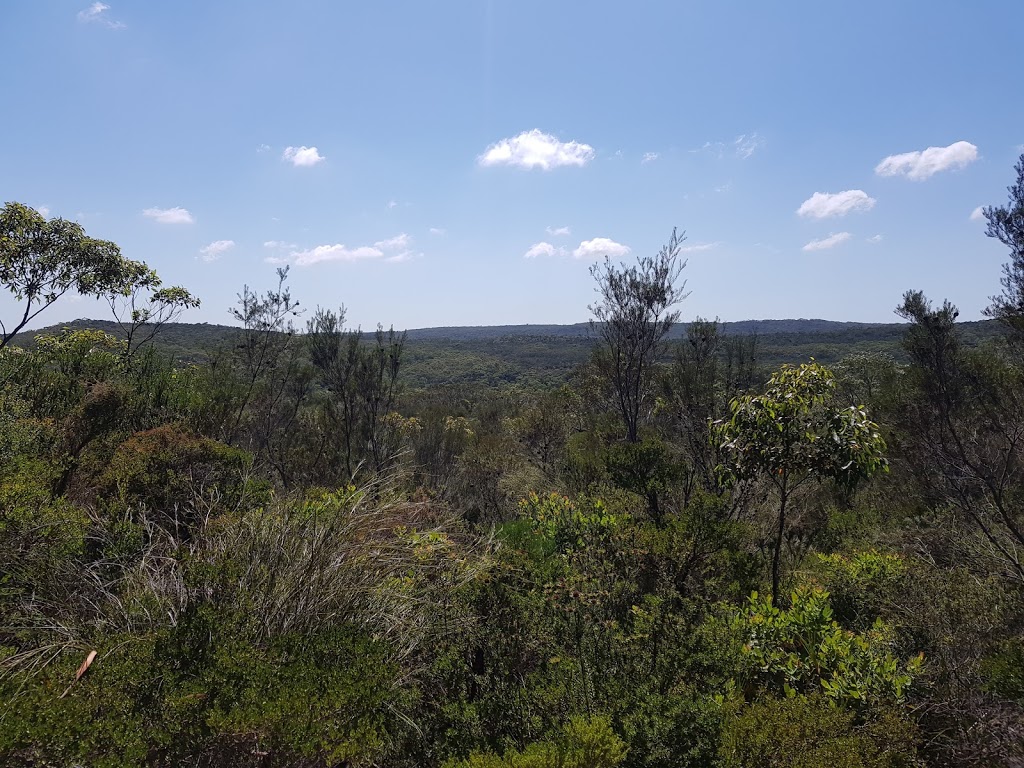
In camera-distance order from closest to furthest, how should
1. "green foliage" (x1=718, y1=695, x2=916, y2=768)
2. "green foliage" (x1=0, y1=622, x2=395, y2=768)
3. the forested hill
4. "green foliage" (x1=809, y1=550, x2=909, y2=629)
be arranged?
1. "green foliage" (x1=0, y1=622, x2=395, y2=768)
2. "green foliage" (x1=718, y1=695, x2=916, y2=768)
3. "green foliage" (x1=809, y1=550, x2=909, y2=629)
4. the forested hill

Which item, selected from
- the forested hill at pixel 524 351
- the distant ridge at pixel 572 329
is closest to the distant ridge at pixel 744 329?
the distant ridge at pixel 572 329

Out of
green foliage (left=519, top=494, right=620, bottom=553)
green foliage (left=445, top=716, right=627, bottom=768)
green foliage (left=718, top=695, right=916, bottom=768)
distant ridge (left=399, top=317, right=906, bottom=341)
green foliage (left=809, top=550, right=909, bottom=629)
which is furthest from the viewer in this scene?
distant ridge (left=399, top=317, right=906, bottom=341)

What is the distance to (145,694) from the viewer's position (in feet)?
7.22

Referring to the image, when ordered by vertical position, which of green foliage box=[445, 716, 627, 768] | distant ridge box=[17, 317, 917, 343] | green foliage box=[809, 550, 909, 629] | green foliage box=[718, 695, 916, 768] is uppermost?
distant ridge box=[17, 317, 917, 343]

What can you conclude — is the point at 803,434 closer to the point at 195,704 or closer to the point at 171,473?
the point at 195,704

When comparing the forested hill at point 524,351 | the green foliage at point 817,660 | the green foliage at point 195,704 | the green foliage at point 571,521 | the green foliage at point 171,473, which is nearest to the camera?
the green foliage at point 195,704

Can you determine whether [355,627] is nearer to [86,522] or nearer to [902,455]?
[86,522]

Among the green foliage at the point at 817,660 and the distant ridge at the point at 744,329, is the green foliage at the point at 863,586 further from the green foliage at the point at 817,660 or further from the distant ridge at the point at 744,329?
the distant ridge at the point at 744,329

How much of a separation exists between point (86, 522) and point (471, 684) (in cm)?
355

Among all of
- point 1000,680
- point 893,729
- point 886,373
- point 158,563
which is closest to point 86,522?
point 158,563

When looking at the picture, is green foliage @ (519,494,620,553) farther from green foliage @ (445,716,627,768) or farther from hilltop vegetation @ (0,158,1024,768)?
green foliage @ (445,716,627,768)

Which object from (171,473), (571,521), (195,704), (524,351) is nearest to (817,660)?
(571,521)

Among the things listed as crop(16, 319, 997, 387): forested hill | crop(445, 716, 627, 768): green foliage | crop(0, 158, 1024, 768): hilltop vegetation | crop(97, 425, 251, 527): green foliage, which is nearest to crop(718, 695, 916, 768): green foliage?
crop(0, 158, 1024, 768): hilltop vegetation

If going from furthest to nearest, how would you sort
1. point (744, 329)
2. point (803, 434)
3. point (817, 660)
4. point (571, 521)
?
point (744, 329), point (571, 521), point (803, 434), point (817, 660)
